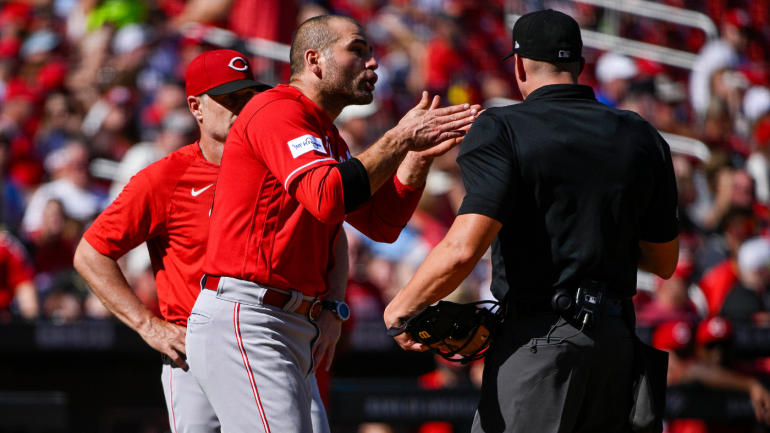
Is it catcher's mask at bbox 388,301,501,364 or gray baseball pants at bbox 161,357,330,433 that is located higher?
catcher's mask at bbox 388,301,501,364

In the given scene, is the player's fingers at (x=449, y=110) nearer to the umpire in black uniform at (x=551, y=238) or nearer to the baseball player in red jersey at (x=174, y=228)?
the umpire in black uniform at (x=551, y=238)

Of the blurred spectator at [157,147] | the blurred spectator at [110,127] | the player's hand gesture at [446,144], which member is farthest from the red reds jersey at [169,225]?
the blurred spectator at [110,127]

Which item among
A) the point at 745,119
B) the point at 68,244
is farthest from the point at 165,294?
the point at 745,119

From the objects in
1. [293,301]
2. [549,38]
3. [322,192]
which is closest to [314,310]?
[293,301]

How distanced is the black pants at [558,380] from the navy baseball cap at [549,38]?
86 centimetres

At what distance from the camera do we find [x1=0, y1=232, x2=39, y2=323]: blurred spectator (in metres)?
6.34

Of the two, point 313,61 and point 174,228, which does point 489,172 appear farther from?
point 174,228

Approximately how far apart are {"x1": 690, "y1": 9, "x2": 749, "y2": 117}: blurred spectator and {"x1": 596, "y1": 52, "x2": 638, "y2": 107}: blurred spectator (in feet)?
2.89

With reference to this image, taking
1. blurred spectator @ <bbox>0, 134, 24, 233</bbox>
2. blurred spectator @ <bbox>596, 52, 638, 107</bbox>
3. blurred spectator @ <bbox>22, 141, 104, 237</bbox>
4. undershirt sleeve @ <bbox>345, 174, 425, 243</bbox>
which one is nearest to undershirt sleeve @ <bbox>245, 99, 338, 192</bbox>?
undershirt sleeve @ <bbox>345, 174, 425, 243</bbox>

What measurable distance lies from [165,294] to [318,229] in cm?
87

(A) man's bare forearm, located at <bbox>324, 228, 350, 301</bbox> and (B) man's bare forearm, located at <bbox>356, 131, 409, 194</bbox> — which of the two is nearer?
(B) man's bare forearm, located at <bbox>356, 131, 409, 194</bbox>

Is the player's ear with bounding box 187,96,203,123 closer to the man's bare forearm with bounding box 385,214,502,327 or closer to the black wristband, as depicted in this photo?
the black wristband

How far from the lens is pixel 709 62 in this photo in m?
11.4

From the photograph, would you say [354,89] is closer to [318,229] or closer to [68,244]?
[318,229]
